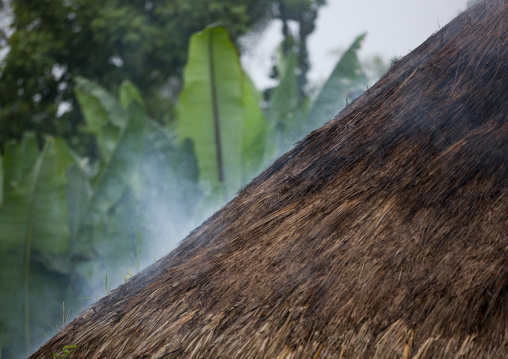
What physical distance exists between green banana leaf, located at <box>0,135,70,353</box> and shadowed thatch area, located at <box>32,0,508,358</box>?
153 cm

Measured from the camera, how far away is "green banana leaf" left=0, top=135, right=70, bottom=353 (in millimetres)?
3855

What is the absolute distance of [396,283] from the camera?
185 centimetres

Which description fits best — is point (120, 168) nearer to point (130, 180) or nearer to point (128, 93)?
point (130, 180)

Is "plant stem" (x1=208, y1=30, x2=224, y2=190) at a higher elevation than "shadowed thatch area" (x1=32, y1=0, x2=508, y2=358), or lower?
higher

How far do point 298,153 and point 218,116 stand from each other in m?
2.01

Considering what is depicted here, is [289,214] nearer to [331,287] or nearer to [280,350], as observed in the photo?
[331,287]

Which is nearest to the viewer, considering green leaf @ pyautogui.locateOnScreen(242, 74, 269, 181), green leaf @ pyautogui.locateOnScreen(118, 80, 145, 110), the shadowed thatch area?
the shadowed thatch area

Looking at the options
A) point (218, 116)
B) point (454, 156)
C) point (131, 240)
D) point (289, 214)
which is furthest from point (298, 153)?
point (131, 240)

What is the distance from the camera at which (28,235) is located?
3.93m

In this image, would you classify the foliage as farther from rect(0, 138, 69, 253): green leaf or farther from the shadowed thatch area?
the shadowed thatch area

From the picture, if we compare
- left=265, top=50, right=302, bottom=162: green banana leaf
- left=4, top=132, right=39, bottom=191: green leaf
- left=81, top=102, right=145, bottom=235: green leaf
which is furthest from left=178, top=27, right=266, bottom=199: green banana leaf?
left=4, top=132, right=39, bottom=191: green leaf

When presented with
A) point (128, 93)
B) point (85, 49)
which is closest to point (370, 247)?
point (128, 93)

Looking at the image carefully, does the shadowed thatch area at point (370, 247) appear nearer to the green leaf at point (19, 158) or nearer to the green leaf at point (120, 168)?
the green leaf at point (120, 168)

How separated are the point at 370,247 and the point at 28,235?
2.73 metres
